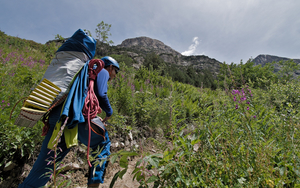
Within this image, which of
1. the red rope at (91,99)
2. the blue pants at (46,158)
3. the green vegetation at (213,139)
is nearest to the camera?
the green vegetation at (213,139)

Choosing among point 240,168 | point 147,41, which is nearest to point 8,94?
point 240,168

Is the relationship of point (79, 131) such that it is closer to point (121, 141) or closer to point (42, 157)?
point (42, 157)

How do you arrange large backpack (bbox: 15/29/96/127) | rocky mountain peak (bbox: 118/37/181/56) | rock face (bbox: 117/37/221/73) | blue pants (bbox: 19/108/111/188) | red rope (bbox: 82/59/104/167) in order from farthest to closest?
1. rocky mountain peak (bbox: 118/37/181/56)
2. rock face (bbox: 117/37/221/73)
3. red rope (bbox: 82/59/104/167)
4. blue pants (bbox: 19/108/111/188)
5. large backpack (bbox: 15/29/96/127)

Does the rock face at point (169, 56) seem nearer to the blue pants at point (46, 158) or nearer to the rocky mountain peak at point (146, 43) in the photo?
the rocky mountain peak at point (146, 43)

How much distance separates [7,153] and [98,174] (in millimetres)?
1417

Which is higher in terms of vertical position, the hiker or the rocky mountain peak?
the rocky mountain peak

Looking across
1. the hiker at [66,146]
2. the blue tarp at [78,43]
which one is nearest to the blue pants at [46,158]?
the hiker at [66,146]

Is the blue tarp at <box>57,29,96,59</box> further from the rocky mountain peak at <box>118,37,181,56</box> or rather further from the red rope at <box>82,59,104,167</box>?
the rocky mountain peak at <box>118,37,181,56</box>

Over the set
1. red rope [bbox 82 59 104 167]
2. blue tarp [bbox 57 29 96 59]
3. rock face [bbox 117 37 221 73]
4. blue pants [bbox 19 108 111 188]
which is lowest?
blue pants [bbox 19 108 111 188]

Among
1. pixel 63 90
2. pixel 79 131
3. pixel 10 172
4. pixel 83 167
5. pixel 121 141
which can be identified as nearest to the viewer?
pixel 63 90

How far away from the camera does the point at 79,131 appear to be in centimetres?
149

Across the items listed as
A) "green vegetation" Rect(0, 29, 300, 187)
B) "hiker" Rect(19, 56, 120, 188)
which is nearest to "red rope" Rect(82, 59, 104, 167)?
"hiker" Rect(19, 56, 120, 188)

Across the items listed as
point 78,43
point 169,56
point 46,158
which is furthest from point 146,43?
point 46,158

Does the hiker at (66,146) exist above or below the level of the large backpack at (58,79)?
below
